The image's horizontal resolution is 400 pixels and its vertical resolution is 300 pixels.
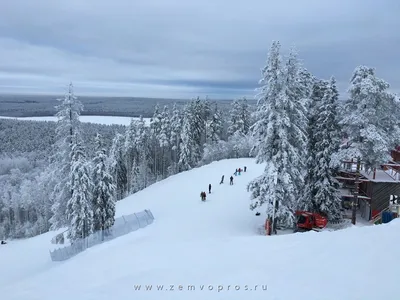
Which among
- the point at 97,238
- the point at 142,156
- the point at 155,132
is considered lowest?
the point at 97,238

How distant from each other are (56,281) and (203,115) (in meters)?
50.5

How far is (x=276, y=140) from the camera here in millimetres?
20062

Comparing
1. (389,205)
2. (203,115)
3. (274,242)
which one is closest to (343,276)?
(274,242)

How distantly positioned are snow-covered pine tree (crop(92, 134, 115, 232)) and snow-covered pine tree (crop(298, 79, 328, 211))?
1536cm

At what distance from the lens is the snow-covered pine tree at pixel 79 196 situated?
21.1 meters

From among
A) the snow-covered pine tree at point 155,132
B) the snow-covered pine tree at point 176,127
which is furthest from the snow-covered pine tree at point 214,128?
the snow-covered pine tree at point 155,132

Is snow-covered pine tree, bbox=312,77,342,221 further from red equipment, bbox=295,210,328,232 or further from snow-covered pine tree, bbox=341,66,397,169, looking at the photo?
snow-covered pine tree, bbox=341,66,397,169

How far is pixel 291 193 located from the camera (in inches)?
802

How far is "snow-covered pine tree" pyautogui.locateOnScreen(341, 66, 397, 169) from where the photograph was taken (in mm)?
19375

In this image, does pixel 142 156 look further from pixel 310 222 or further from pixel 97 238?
pixel 310 222

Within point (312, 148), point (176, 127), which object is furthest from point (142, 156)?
point (312, 148)

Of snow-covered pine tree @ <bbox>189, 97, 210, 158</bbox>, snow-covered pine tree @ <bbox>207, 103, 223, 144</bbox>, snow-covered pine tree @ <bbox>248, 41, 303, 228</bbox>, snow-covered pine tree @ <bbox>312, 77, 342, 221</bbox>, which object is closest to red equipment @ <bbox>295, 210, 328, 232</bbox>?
snow-covered pine tree @ <bbox>312, 77, 342, 221</bbox>

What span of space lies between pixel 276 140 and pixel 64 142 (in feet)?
47.2

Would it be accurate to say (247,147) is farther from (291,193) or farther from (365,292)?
(365,292)
